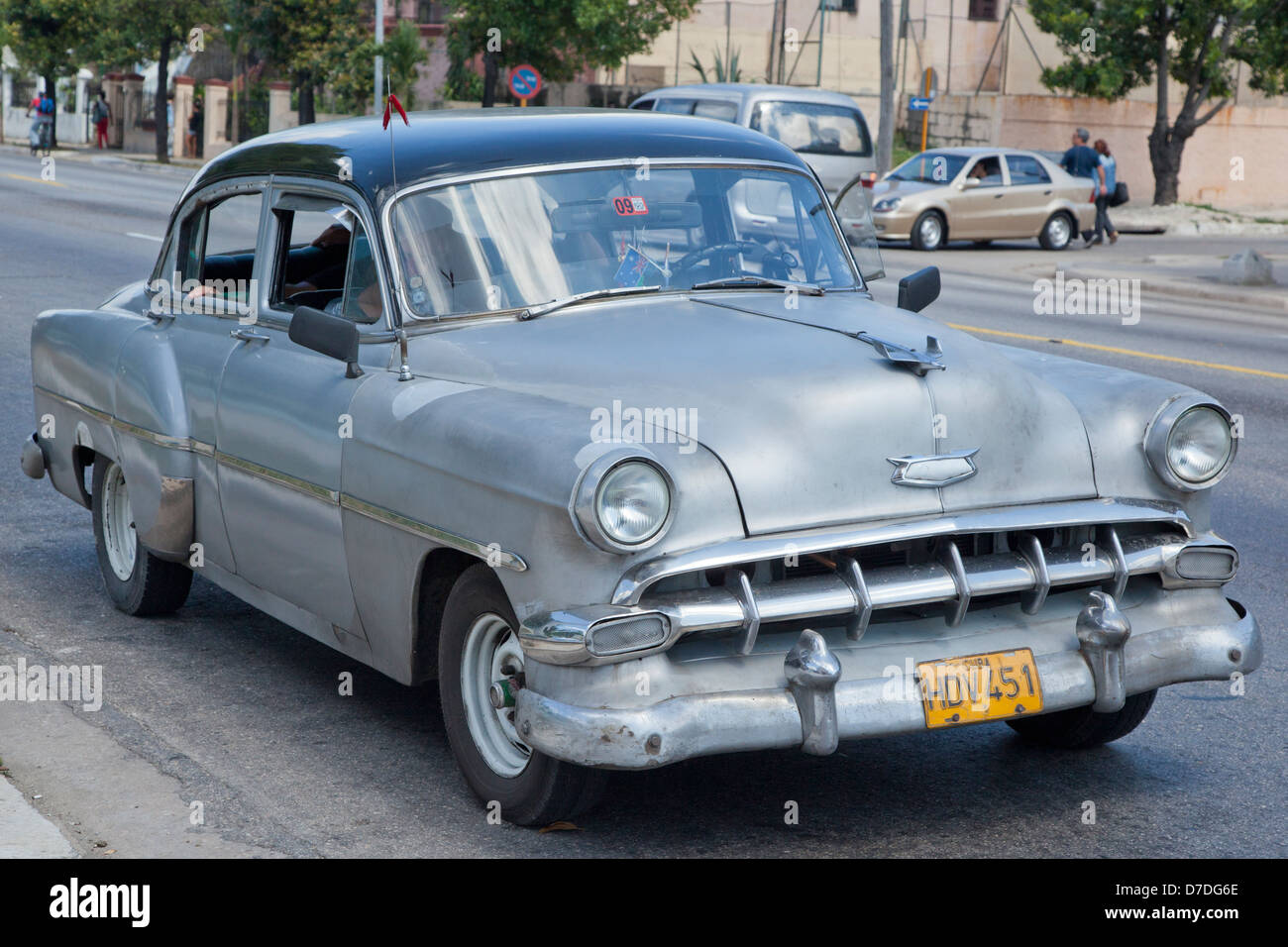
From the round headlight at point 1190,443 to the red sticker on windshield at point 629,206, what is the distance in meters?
1.67

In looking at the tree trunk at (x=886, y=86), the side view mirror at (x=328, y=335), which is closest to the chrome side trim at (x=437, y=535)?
the side view mirror at (x=328, y=335)

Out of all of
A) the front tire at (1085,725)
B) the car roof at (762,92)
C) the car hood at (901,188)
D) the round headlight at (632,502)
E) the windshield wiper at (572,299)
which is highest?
the car roof at (762,92)

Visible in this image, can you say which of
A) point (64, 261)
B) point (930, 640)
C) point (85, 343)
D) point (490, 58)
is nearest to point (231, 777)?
point (930, 640)

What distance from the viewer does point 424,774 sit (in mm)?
4715

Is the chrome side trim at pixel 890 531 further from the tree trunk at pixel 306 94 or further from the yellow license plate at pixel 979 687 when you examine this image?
the tree trunk at pixel 306 94

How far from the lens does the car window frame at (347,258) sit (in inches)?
197

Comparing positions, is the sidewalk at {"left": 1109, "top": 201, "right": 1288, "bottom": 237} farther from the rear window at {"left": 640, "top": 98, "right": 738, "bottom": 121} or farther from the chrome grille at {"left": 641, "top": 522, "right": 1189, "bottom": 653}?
the chrome grille at {"left": 641, "top": 522, "right": 1189, "bottom": 653}

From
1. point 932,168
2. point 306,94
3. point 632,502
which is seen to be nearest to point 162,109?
point 306,94

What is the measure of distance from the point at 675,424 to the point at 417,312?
1132 millimetres

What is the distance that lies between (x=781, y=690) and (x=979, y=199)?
73.2 ft

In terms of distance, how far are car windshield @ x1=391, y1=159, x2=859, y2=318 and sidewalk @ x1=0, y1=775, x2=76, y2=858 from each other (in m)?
1.73

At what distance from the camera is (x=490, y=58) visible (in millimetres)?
39156
